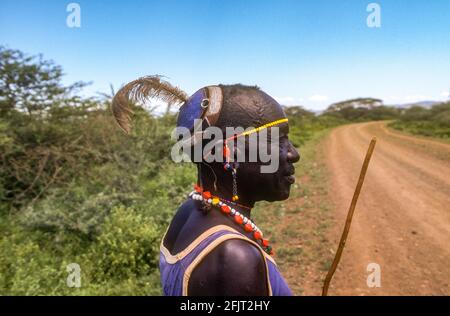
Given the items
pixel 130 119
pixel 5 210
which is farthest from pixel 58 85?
pixel 130 119

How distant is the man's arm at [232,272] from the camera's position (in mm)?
996

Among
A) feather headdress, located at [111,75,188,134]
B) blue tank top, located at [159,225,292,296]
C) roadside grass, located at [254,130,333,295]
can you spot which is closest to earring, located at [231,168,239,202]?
blue tank top, located at [159,225,292,296]

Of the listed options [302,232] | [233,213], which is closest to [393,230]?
[302,232]

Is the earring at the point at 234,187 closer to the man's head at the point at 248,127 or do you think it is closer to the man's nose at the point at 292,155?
the man's head at the point at 248,127

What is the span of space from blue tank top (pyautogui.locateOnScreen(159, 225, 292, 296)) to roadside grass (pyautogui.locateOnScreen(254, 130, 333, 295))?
4.17 metres

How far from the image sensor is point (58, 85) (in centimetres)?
1192

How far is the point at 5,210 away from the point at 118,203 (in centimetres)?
331

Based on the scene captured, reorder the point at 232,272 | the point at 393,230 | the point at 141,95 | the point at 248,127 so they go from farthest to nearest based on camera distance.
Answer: the point at 393,230
the point at 141,95
the point at 248,127
the point at 232,272

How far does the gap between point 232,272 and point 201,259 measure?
0.38ft

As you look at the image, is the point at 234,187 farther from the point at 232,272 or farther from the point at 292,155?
the point at 232,272

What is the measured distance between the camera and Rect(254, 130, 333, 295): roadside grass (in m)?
5.42

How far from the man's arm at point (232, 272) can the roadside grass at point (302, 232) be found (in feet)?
14.1

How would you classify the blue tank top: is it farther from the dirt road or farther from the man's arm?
the dirt road

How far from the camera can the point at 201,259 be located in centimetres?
107
